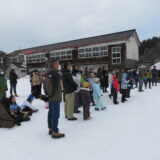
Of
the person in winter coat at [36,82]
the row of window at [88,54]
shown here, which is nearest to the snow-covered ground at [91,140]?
the person in winter coat at [36,82]

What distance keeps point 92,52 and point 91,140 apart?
85.1 ft

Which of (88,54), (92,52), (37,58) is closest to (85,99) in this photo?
(92,52)

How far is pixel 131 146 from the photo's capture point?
4.18m

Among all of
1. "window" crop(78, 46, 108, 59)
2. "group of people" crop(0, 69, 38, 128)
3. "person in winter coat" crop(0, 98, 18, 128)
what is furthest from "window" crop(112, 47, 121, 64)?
"person in winter coat" crop(0, 98, 18, 128)

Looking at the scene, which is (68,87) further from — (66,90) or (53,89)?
(53,89)

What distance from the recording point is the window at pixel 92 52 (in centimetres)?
2873

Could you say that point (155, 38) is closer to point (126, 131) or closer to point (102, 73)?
point (102, 73)

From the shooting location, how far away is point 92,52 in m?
29.9

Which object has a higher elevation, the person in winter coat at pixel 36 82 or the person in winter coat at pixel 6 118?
the person in winter coat at pixel 36 82

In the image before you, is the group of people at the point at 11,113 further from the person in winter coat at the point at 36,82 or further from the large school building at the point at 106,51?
the large school building at the point at 106,51

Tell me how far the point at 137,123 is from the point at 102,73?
6.22m

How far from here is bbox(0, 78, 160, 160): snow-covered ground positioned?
154 inches

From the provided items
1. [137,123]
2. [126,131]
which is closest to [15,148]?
[126,131]

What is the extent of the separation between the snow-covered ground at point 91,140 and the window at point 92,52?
889 inches
